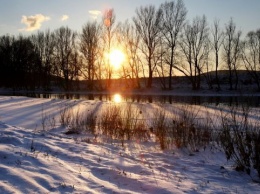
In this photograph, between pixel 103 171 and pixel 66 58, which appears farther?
pixel 66 58

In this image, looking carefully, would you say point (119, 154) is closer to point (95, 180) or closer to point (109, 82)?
point (95, 180)

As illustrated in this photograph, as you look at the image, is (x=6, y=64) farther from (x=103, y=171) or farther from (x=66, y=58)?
(x=103, y=171)

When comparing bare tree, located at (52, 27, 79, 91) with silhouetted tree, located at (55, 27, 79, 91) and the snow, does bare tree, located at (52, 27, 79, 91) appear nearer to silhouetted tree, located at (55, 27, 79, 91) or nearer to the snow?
silhouetted tree, located at (55, 27, 79, 91)

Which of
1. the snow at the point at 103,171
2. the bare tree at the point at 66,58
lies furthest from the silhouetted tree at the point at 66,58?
the snow at the point at 103,171

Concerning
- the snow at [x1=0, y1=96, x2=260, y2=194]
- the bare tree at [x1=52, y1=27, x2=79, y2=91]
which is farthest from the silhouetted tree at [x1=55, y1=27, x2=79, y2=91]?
the snow at [x1=0, y1=96, x2=260, y2=194]

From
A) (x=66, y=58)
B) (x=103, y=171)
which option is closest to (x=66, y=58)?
(x=66, y=58)

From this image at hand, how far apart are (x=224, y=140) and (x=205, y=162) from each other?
2.52 feet

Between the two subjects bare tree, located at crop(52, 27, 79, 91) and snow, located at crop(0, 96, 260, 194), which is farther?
bare tree, located at crop(52, 27, 79, 91)

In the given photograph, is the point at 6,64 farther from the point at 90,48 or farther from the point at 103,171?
the point at 103,171

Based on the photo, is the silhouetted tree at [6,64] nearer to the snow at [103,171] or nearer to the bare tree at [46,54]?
the bare tree at [46,54]

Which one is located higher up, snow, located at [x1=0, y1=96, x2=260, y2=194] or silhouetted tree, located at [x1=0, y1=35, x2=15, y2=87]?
silhouetted tree, located at [x1=0, y1=35, x2=15, y2=87]

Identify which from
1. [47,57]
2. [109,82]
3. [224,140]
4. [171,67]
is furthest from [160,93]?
[224,140]

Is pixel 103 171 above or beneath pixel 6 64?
beneath

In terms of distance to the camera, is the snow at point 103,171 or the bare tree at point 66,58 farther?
the bare tree at point 66,58
